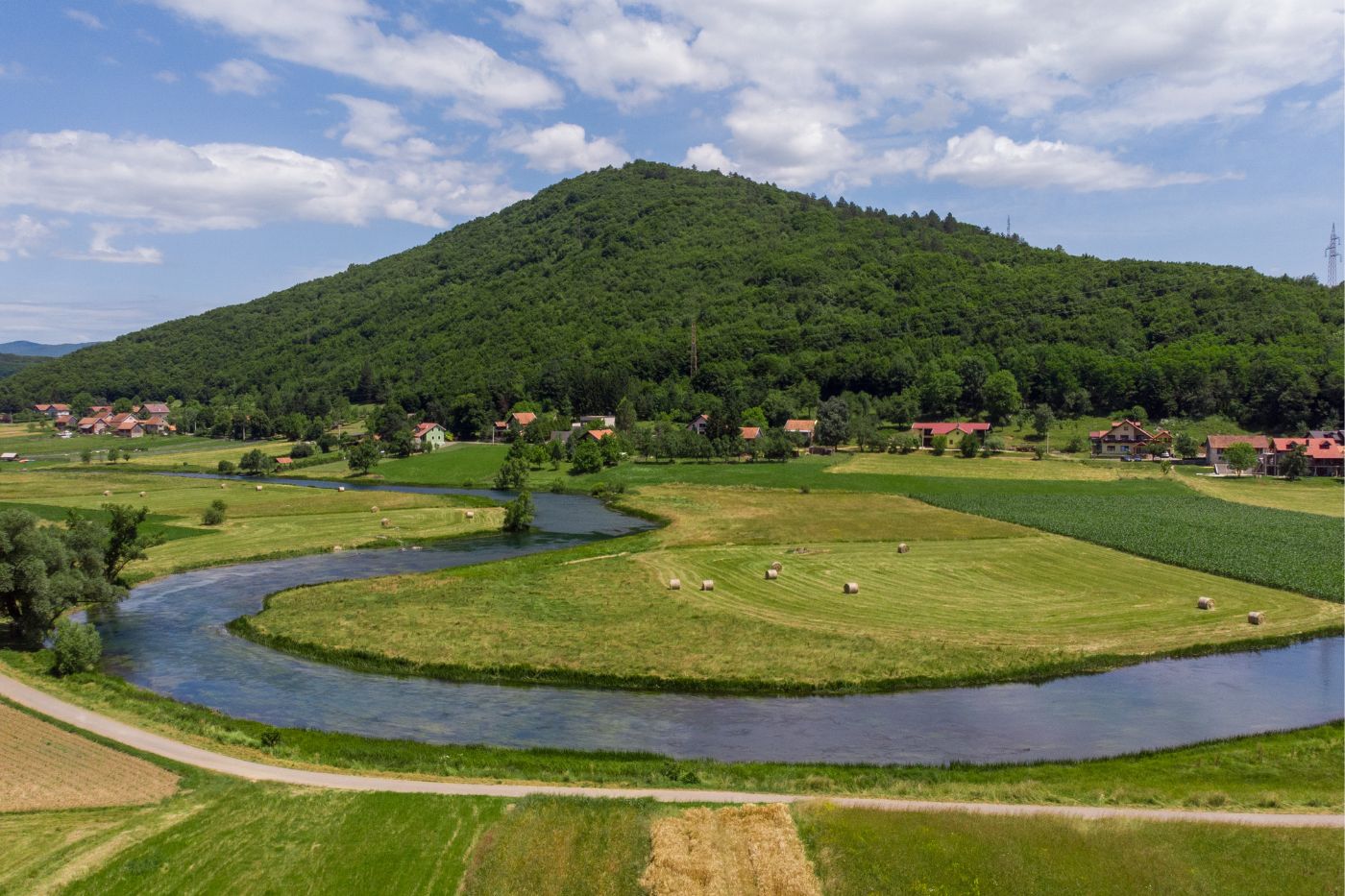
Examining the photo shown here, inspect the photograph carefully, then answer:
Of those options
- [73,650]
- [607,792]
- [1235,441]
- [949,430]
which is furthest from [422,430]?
[607,792]

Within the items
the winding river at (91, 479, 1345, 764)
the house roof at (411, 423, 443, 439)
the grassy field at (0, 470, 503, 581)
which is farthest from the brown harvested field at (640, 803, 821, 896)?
the house roof at (411, 423, 443, 439)


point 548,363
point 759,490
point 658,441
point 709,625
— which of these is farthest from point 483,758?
point 548,363

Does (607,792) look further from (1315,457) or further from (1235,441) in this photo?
(1235,441)

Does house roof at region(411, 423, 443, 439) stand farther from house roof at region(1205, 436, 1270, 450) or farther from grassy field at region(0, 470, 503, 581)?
house roof at region(1205, 436, 1270, 450)

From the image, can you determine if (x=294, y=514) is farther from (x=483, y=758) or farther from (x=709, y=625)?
(x=483, y=758)

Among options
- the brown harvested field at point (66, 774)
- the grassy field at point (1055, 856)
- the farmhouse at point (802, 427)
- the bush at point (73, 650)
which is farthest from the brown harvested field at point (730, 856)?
the farmhouse at point (802, 427)

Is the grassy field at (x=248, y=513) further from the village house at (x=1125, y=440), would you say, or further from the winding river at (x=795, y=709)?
the village house at (x=1125, y=440)
